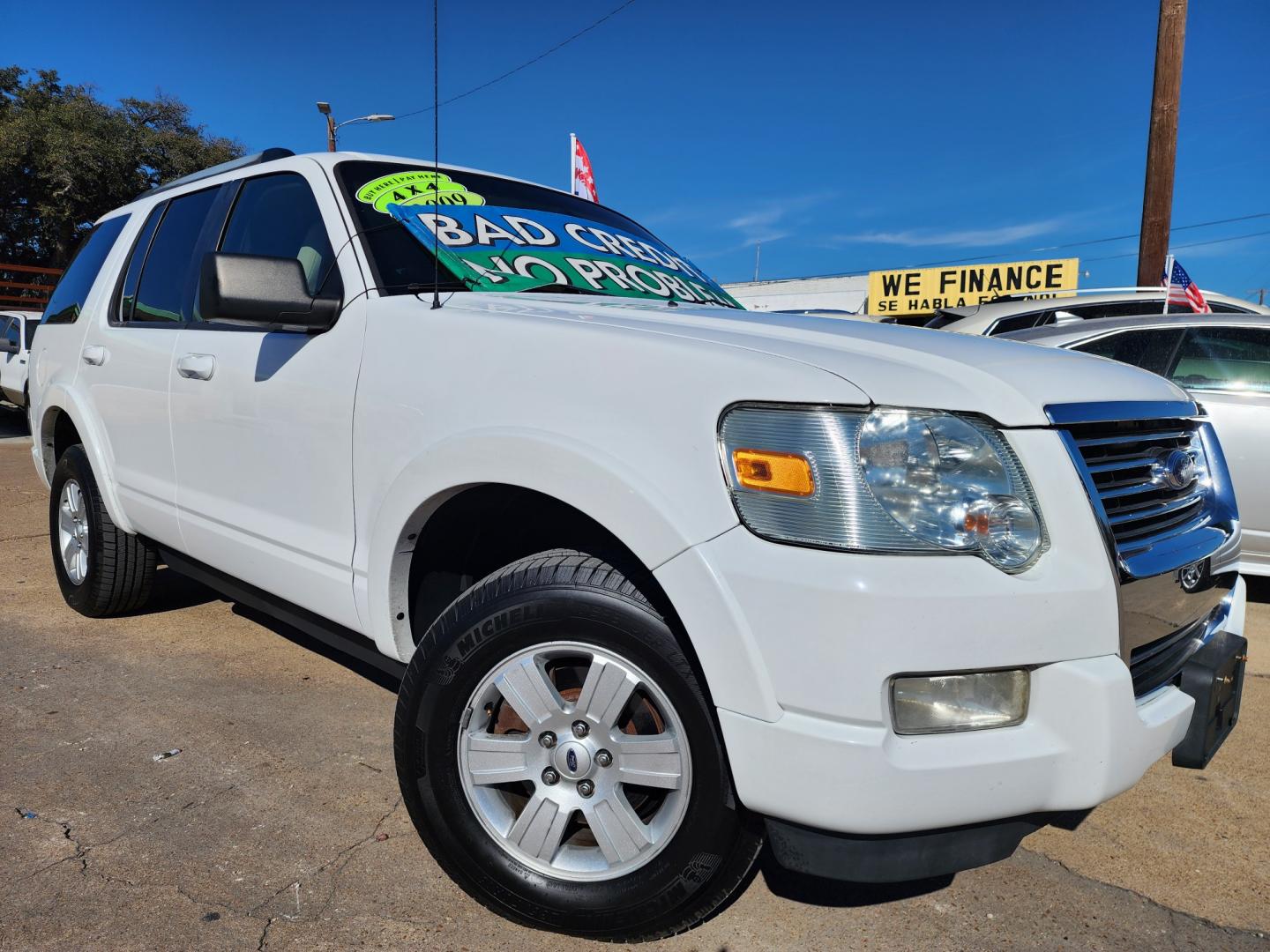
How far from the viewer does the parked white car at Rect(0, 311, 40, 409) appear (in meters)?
12.1

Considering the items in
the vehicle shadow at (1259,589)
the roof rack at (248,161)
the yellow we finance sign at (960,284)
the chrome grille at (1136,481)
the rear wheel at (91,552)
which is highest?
the yellow we finance sign at (960,284)

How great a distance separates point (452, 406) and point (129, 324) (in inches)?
87.6

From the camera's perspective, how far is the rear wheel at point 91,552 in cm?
390

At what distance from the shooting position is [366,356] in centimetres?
235

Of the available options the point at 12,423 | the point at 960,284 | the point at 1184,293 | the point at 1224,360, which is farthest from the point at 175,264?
the point at 960,284

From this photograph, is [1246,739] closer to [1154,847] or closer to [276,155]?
[1154,847]

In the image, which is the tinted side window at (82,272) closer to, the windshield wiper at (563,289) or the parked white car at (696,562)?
the parked white car at (696,562)

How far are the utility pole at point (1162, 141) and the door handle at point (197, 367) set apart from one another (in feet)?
29.5

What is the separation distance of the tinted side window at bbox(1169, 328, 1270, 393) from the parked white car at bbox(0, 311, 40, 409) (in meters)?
12.3

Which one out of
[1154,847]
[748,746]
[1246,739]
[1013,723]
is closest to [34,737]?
[748,746]

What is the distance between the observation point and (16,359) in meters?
12.3

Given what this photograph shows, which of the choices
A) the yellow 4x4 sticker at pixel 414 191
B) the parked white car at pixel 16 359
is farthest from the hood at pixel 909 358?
the parked white car at pixel 16 359

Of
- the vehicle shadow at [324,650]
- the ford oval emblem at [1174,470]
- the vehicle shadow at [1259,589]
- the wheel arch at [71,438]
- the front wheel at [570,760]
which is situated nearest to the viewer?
the front wheel at [570,760]

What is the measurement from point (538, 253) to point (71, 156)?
28.8 m
